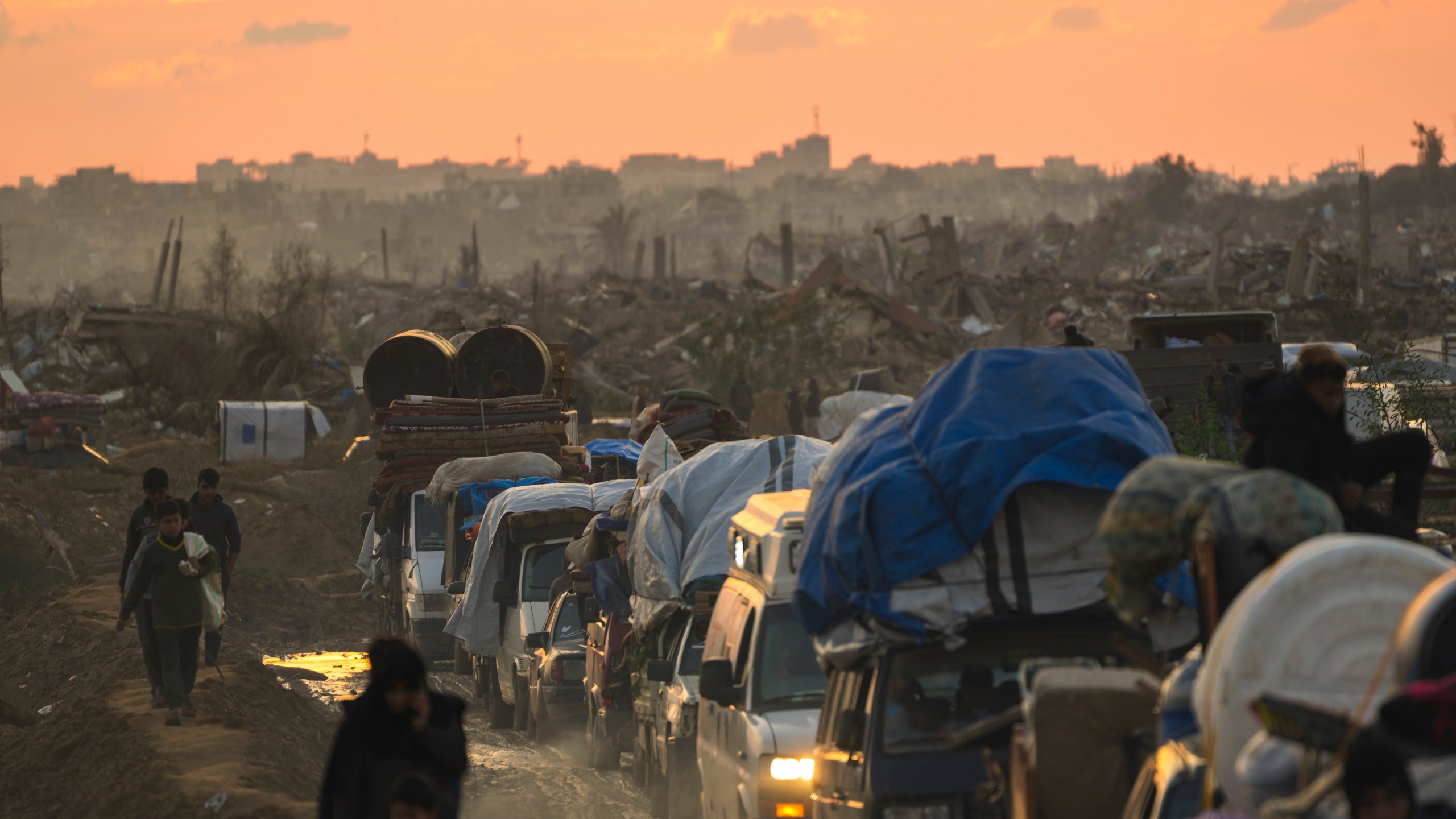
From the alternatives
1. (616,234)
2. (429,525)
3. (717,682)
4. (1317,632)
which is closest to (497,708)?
(429,525)

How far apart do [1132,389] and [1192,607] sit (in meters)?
1.52

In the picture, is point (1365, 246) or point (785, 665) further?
point (1365, 246)

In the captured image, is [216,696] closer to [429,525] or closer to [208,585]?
[208,585]

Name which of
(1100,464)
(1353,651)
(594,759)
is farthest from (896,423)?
(594,759)

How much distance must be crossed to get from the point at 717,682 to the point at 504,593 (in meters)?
7.94

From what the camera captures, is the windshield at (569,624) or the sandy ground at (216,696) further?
the windshield at (569,624)

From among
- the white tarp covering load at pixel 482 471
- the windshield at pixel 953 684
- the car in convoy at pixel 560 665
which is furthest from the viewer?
the white tarp covering load at pixel 482 471

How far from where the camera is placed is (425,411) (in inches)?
877

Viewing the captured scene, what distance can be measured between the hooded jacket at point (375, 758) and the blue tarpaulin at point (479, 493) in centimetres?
1416

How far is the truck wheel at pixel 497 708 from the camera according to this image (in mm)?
17266

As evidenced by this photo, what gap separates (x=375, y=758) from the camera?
17.8 feet

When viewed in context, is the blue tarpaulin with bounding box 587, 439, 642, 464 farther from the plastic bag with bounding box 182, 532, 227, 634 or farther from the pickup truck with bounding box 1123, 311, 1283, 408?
the plastic bag with bounding box 182, 532, 227, 634

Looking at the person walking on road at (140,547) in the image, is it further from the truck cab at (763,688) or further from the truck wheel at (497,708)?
the truck cab at (763,688)

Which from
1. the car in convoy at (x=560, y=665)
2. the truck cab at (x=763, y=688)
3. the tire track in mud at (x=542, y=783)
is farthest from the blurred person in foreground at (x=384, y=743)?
the car in convoy at (x=560, y=665)
